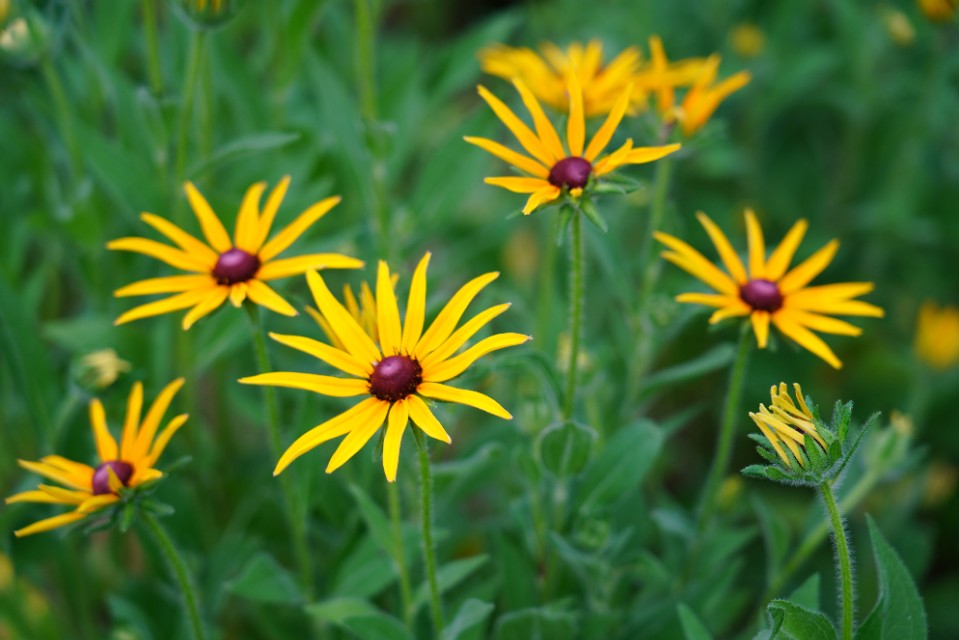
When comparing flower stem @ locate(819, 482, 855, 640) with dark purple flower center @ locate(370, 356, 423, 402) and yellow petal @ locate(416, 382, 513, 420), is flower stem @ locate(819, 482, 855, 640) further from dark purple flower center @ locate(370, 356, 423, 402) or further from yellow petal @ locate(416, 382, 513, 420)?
dark purple flower center @ locate(370, 356, 423, 402)

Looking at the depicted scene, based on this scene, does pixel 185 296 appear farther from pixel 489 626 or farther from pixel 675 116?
pixel 489 626

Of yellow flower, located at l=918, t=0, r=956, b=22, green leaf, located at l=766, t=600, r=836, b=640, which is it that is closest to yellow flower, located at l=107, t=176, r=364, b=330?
green leaf, located at l=766, t=600, r=836, b=640

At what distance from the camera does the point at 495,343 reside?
121 centimetres

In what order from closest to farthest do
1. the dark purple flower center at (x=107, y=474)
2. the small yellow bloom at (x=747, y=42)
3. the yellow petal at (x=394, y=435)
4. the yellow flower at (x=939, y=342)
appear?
the yellow petal at (x=394, y=435), the dark purple flower center at (x=107, y=474), the yellow flower at (x=939, y=342), the small yellow bloom at (x=747, y=42)

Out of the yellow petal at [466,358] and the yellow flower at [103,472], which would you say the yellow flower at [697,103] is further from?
the yellow flower at [103,472]

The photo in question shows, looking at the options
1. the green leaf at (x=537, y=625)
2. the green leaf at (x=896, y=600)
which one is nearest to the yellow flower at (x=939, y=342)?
the green leaf at (x=896, y=600)

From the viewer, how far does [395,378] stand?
4.06ft

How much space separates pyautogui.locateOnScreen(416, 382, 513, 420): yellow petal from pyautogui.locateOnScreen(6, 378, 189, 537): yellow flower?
38 cm

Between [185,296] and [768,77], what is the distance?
2.17 m

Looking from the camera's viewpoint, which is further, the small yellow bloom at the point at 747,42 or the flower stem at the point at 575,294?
the small yellow bloom at the point at 747,42

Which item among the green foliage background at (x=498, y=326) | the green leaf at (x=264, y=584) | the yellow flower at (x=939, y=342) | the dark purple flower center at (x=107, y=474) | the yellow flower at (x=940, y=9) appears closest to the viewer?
the dark purple flower center at (x=107, y=474)

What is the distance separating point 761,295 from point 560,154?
39 centimetres

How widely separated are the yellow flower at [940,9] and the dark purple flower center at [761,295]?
3.63ft

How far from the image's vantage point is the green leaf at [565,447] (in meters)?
1.53
